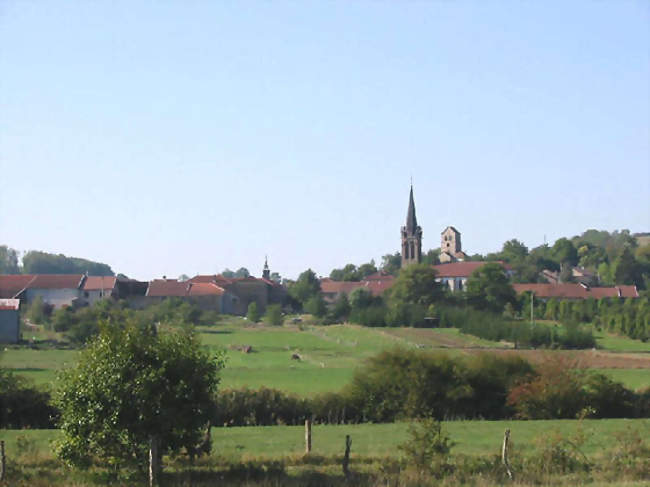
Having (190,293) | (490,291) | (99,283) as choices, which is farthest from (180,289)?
(490,291)

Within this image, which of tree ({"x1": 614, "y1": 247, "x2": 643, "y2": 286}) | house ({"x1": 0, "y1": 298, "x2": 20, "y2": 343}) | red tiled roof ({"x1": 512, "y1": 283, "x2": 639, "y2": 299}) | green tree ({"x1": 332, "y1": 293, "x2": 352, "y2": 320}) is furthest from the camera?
tree ({"x1": 614, "y1": 247, "x2": 643, "y2": 286})

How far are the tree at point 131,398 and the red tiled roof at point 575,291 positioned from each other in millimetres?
103575

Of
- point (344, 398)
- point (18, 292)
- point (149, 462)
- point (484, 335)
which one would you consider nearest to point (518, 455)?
point (149, 462)

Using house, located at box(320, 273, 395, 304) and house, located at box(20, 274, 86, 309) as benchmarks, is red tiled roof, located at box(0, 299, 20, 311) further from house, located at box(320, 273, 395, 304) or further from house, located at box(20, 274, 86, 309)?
house, located at box(320, 273, 395, 304)

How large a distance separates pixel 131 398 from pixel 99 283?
4162 inches

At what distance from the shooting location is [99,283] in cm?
11788

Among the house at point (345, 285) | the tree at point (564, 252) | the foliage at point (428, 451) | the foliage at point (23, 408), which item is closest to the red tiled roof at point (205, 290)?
the house at point (345, 285)

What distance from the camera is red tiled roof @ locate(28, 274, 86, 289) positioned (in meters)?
114

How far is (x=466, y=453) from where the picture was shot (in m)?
20.1

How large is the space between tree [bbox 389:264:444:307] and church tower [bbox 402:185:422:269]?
4903cm

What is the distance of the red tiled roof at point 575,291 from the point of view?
11731 centimetres

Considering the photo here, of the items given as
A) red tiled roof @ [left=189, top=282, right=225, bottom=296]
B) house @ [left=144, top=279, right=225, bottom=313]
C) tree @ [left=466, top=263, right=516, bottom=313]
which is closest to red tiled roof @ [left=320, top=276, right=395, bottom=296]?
red tiled roof @ [left=189, top=282, right=225, bottom=296]

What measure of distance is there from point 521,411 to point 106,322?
59.9 feet

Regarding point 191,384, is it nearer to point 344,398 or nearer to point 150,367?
point 150,367
